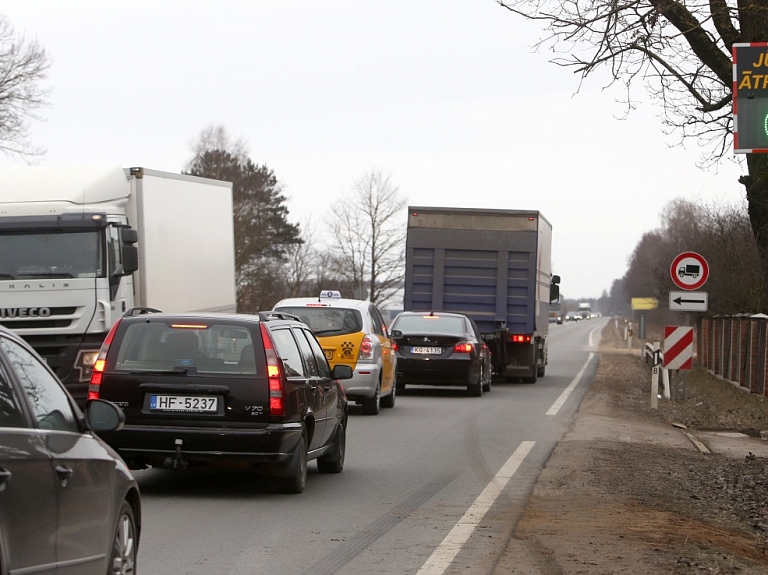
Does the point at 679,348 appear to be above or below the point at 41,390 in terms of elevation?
below

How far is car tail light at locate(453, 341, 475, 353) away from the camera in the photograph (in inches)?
951

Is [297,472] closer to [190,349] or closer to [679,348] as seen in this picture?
[190,349]

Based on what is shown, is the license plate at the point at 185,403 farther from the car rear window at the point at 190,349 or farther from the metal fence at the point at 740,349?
the metal fence at the point at 740,349

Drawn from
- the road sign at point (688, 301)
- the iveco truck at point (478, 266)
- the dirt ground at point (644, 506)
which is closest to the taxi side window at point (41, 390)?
the dirt ground at point (644, 506)

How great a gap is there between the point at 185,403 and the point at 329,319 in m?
9.48

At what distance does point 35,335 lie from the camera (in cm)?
1586

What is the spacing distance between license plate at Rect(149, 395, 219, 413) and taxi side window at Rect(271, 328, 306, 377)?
0.66m

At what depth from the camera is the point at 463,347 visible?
24.2m

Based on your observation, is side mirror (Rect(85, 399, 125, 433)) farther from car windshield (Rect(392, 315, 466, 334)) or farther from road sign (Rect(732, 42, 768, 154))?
car windshield (Rect(392, 315, 466, 334))

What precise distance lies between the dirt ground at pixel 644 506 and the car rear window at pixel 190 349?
2620mm

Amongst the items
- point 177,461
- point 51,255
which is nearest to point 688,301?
point 51,255

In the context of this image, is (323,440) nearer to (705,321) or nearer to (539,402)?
(539,402)

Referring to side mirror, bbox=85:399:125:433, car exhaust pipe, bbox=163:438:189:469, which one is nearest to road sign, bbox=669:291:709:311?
car exhaust pipe, bbox=163:438:189:469

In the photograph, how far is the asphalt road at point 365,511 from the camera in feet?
24.6
